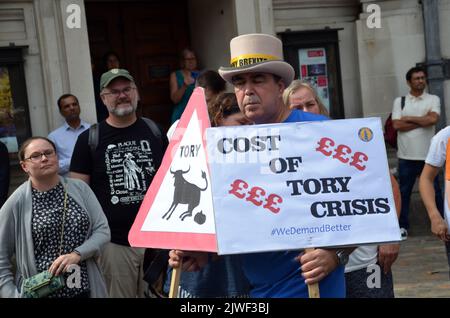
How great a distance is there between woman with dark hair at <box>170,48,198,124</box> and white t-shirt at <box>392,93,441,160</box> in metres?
2.66

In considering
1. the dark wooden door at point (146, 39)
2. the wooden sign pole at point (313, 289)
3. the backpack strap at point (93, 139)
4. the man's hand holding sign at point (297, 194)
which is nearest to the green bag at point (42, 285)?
the backpack strap at point (93, 139)

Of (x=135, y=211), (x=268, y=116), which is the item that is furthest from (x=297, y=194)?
(x=135, y=211)

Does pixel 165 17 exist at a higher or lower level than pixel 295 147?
higher

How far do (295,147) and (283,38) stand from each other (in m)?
7.53

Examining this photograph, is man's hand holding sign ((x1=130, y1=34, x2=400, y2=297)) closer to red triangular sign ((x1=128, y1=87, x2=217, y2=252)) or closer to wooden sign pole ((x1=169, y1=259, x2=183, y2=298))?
red triangular sign ((x1=128, y1=87, x2=217, y2=252))

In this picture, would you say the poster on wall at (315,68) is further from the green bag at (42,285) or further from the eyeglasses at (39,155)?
the green bag at (42,285)

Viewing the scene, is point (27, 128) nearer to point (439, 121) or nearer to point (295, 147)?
point (439, 121)

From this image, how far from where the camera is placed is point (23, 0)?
9.61 metres

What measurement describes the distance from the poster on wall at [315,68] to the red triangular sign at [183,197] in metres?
7.26

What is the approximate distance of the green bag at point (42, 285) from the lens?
481 cm

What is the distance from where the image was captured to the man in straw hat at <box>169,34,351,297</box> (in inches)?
139

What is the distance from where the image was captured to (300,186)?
3426mm

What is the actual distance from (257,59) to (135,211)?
214cm
